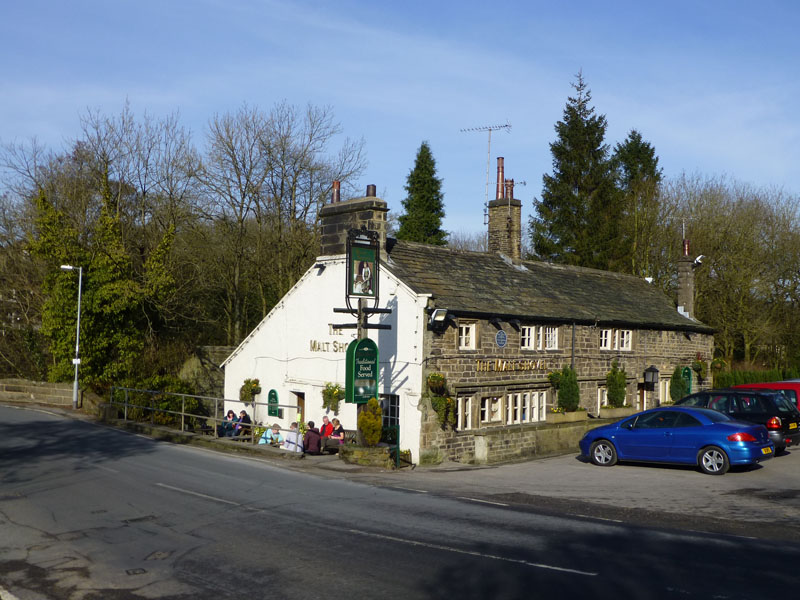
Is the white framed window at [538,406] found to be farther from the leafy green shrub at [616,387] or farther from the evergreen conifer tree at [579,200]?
the evergreen conifer tree at [579,200]

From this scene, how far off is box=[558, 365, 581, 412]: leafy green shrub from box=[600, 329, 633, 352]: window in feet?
10.7

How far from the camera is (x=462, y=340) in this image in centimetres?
2341

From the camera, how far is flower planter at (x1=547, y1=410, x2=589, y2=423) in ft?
83.9

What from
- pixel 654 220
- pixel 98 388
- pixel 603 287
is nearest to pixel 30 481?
pixel 98 388

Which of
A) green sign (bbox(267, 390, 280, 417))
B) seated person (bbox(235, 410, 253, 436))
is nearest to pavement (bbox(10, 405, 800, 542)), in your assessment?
seated person (bbox(235, 410, 253, 436))

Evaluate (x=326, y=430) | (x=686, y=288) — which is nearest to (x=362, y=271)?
(x=326, y=430)

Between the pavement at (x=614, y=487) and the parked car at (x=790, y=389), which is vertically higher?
the parked car at (x=790, y=389)

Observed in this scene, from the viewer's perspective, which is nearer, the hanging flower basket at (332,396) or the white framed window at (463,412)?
the white framed window at (463,412)

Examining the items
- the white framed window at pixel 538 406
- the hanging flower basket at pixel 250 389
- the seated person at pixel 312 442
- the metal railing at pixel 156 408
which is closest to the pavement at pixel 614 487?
the seated person at pixel 312 442

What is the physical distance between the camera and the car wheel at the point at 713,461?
17.7 meters

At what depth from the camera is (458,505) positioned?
46.1ft

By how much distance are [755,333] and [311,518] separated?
40.4 metres

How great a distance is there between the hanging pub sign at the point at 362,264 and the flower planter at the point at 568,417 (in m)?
8.20

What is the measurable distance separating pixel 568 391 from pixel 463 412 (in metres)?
4.68
